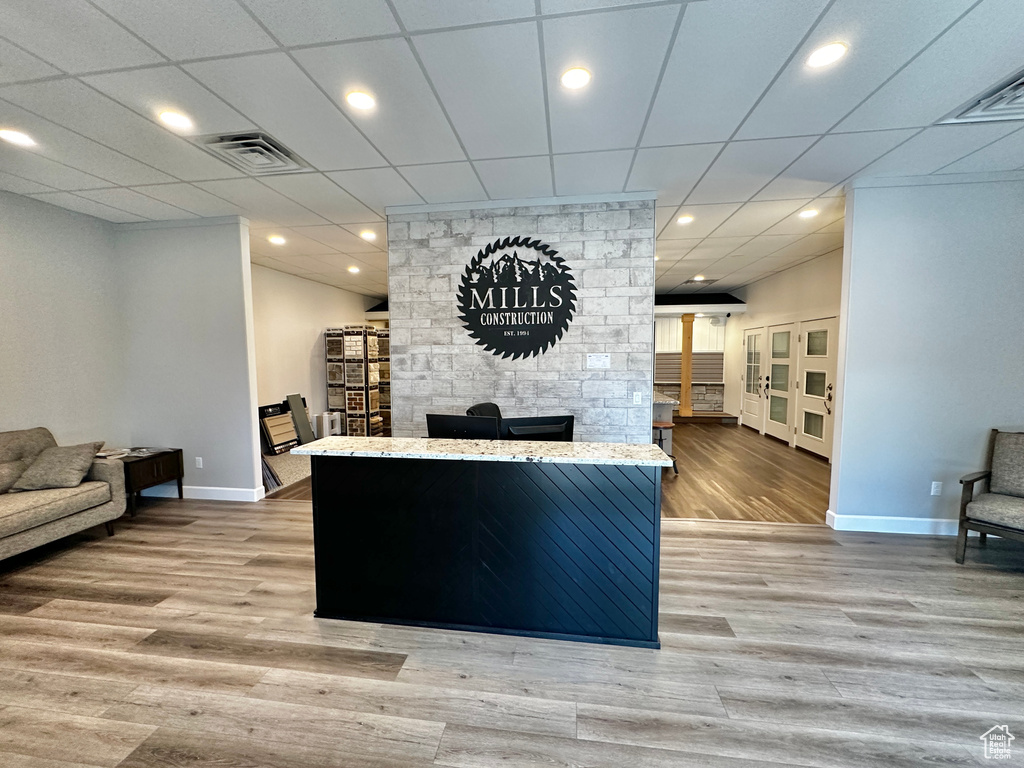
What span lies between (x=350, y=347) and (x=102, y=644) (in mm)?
5762

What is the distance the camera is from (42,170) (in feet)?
9.91

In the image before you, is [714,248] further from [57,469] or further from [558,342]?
[57,469]

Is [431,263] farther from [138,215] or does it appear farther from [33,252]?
[33,252]

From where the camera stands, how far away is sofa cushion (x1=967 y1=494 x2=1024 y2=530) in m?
2.65

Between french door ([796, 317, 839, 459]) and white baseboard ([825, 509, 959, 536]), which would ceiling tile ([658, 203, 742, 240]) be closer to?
french door ([796, 317, 839, 459])

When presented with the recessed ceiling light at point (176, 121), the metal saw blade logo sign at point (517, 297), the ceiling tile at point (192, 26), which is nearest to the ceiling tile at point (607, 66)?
the metal saw blade logo sign at point (517, 297)

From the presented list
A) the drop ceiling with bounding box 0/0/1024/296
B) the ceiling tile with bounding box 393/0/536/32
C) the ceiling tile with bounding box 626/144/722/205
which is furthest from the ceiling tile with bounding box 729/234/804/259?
the ceiling tile with bounding box 393/0/536/32

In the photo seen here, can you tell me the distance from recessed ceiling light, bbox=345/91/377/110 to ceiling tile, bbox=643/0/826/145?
1.60m

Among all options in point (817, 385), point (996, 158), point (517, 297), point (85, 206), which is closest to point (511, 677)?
point (517, 297)

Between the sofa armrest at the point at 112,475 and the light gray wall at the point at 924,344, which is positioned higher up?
the light gray wall at the point at 924,344

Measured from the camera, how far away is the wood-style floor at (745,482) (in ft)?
12.9

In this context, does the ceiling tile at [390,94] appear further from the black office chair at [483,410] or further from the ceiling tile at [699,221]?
the ceiling tile at [699,221]

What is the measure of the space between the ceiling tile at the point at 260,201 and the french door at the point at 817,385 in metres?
6.75

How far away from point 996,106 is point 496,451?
3.53 meters
